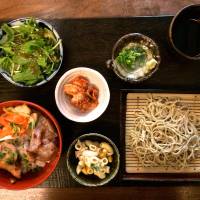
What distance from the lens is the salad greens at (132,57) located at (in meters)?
1.76

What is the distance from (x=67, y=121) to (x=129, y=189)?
0.57 meters

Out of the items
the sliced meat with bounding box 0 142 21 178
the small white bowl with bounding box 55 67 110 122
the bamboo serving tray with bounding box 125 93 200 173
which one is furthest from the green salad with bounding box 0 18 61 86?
the bamboo serving tray with bounding box 125 93 200 173

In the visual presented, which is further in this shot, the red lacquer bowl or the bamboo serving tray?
the bamboo serving tray

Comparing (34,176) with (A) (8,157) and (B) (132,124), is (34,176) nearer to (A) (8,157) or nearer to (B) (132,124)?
(A) (8,157)

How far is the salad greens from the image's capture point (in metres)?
1.76

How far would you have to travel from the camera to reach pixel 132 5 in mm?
1919

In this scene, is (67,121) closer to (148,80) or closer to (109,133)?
(109,133)

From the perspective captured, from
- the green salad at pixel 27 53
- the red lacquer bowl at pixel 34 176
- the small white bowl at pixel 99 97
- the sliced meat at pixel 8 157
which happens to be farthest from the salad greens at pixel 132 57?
the sliced meat at pixel 8 157

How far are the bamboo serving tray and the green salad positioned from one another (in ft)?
1.46

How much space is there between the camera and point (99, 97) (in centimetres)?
177

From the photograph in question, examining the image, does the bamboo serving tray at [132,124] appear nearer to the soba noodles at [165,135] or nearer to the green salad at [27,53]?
the soba noodles at [165,135]

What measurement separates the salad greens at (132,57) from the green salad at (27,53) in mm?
314

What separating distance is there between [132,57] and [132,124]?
351mm

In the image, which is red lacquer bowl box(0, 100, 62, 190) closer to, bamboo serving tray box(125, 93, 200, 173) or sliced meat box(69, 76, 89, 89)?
sliced meat box(69, 76, 89, 89)
